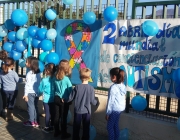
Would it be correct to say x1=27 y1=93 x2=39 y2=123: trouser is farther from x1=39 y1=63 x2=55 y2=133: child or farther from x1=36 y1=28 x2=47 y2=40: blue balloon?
x1=36 y1=28 x2=47 y2=40: blue balloon

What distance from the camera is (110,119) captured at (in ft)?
13.6

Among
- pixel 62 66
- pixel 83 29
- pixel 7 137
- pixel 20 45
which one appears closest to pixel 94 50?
pixel 83 29

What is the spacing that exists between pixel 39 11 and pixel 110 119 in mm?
3238

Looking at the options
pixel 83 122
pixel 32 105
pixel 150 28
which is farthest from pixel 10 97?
pixel 150 28

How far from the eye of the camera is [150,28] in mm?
4043

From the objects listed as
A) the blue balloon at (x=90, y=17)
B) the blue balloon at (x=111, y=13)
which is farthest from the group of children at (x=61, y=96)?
the blue balloon at (x=111, y=13)

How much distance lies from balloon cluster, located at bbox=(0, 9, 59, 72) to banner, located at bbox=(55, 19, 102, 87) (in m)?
0.20

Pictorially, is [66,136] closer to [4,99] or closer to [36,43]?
[4,99]

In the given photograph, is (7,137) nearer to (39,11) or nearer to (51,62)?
(51,62)

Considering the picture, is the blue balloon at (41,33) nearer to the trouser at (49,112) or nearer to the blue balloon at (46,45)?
the blue balloon at (46,45)

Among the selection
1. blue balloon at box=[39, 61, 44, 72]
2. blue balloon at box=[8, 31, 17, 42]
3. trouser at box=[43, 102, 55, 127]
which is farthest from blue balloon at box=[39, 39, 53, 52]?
trouser at box=[43, 102, 55, 127]

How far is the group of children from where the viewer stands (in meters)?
4.08

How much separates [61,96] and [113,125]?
1.13 metres

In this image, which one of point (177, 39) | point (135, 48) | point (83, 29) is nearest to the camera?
point (177, 39)
